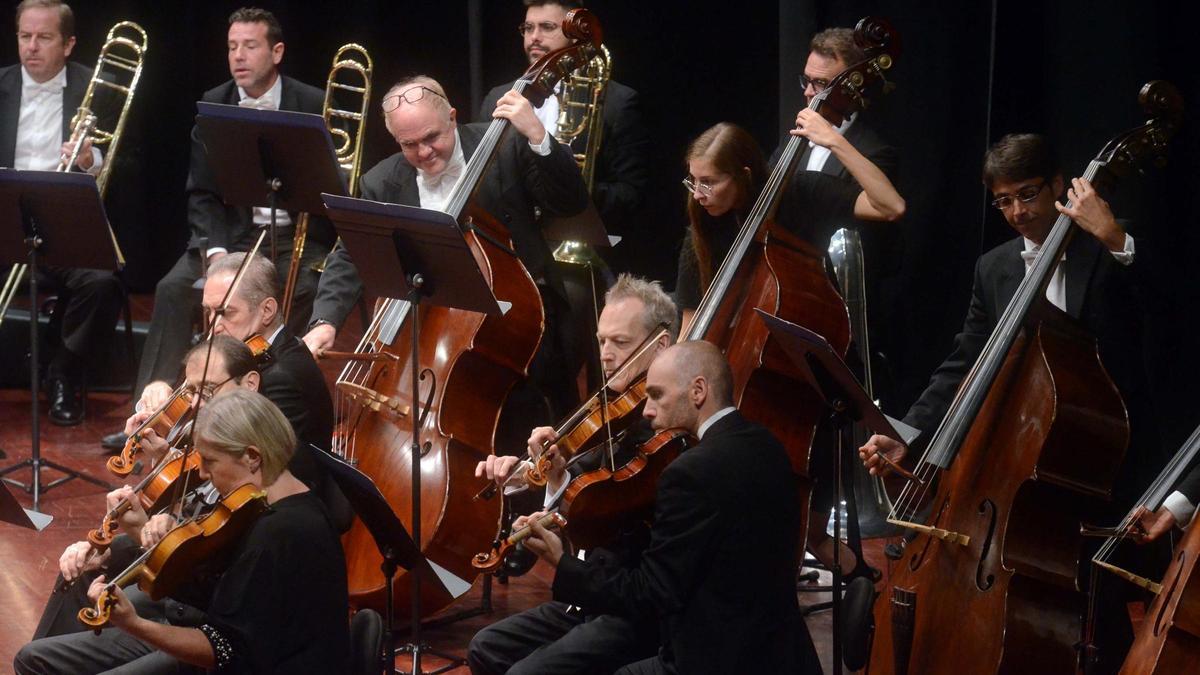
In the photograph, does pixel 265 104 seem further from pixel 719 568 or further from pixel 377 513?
pixel 719 568

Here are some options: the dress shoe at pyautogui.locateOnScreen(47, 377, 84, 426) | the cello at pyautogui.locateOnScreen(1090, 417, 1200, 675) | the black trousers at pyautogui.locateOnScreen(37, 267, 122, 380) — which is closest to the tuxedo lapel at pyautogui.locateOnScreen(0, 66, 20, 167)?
the black trousers at pyautogui.locateOnScreen(37, 267, 122, 380)

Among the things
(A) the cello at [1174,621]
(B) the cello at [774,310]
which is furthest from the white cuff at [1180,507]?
(B) the cello at [774,310]

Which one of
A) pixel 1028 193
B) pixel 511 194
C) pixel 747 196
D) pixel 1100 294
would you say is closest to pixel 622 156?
pixel 511 194

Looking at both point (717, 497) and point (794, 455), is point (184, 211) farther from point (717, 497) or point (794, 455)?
point (717, 497)

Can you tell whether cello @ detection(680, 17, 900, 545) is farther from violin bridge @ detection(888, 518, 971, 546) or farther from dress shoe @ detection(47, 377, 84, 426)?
dress shoe @ detection(47, 377, 84, 426)

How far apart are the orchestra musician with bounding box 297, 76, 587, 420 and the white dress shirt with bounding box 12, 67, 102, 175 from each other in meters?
2.32

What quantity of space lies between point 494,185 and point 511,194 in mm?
65

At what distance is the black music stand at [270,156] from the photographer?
16.5 ft

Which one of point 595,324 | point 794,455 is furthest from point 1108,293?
point 595,324

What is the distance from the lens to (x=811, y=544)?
5156 mm

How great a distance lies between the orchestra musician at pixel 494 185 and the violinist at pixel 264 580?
4.89 feet

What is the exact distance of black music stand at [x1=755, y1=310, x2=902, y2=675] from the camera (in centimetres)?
388

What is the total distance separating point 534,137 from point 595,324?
0.98 m

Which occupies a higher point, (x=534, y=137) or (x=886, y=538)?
(x=534, y=137)
